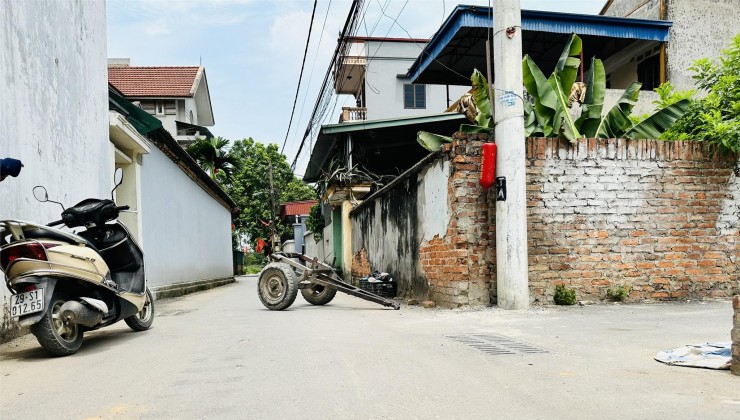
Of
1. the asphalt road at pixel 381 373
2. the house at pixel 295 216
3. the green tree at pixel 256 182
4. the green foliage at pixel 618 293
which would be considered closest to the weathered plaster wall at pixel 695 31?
the green foliage at pixel 618 293

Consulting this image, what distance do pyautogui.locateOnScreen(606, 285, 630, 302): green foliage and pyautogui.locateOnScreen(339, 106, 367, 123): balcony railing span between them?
15278 mm

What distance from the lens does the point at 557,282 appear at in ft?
25.7

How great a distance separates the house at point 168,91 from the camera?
28.0 meters

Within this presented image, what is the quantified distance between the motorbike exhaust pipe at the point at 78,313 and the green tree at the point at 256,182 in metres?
33.8

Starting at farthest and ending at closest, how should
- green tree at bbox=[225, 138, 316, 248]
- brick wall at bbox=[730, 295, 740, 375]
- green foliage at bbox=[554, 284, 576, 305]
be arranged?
green tree at bbox=[225, 138, 316, 248] → green foliage at bbox=[554, 284, 576, 305] → brick wall at bbox=[730, 295, 740, 375]

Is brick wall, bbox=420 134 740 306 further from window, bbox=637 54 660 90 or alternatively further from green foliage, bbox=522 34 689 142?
window, bbox=637 54 660 90

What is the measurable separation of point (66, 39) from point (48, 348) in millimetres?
4954

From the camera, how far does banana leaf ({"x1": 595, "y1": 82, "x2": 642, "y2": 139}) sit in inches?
342

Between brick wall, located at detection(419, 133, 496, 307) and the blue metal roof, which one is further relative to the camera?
the blue metal roof

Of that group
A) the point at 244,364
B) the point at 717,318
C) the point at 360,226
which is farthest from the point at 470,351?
the point at 360,226

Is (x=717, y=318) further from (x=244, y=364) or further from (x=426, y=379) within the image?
(x=244, y=364)

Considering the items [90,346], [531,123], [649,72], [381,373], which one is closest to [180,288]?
[90,346]

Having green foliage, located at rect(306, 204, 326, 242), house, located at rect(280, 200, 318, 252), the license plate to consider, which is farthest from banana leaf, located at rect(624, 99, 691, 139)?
house, located at rect(280, 200, 318, 252)

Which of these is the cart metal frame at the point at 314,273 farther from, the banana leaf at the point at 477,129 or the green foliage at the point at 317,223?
the green foliage at the point at 317,223
